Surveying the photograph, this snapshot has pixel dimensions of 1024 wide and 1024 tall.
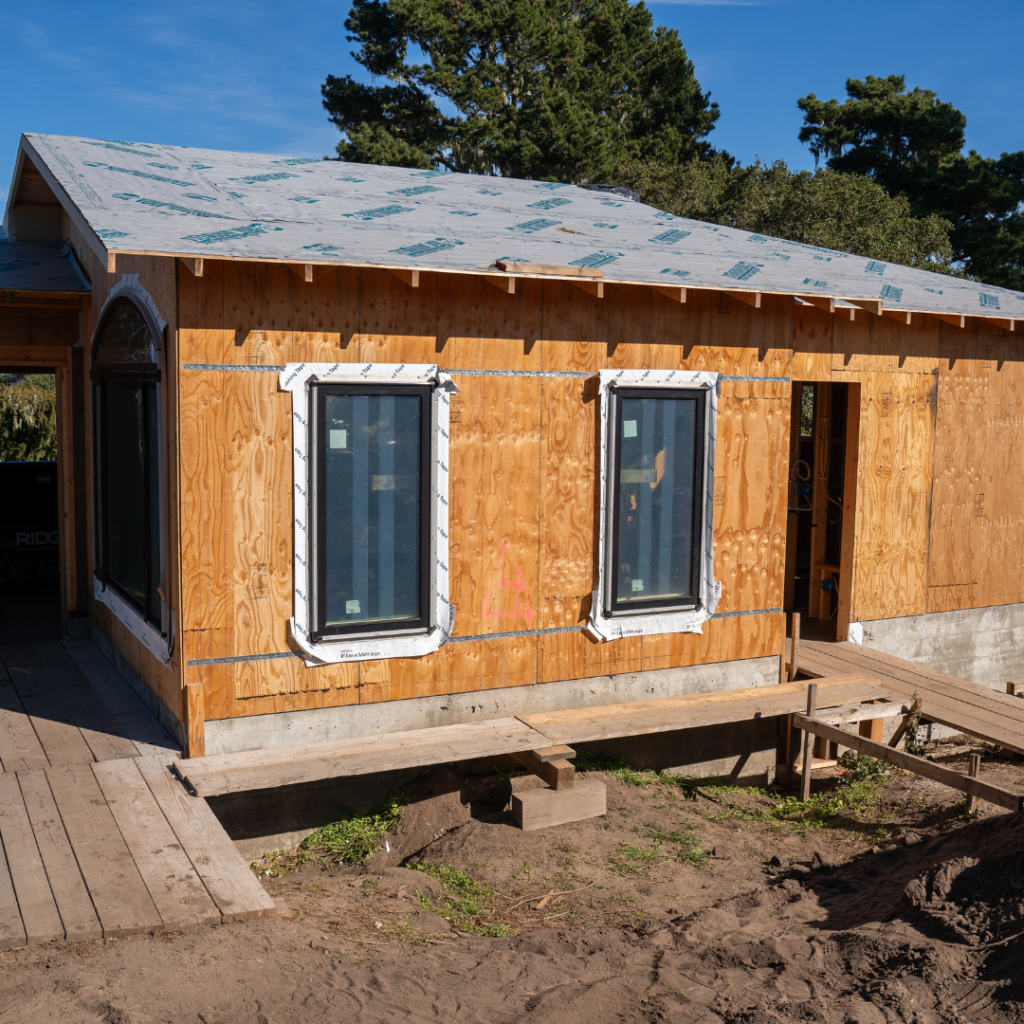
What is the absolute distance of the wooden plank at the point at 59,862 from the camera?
485 centimetres

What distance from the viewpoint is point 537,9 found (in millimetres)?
32500

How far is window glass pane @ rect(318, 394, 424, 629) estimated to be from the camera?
712 cm

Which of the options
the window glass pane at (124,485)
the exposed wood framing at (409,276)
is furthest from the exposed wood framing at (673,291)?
the window glass pane at (124,485)

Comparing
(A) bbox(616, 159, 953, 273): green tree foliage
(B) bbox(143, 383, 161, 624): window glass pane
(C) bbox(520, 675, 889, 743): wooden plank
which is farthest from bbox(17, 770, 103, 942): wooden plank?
(A) bbox(616, 159, 953, 273): green tree foliage

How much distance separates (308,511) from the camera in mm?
7043

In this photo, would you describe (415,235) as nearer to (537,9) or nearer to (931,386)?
(931,386)

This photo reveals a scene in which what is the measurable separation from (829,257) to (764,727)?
16.9 feet

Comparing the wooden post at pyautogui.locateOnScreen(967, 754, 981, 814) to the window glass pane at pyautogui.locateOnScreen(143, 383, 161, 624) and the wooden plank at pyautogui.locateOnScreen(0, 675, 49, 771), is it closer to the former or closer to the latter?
the window glass pane at pyautogui.locateOnScreen(143, 383, 161, 624)

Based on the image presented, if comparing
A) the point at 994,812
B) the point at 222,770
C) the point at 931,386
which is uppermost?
the point at 931,386

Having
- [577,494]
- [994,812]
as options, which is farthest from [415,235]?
[994,812]

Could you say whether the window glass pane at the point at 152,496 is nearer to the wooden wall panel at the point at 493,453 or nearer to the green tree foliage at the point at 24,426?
the wooden wall panel at the point at 493,453

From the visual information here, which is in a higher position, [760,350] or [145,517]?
[760,350]

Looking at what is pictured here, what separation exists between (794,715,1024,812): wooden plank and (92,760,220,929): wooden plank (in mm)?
5055

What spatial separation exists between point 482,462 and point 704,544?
2.09 meters
